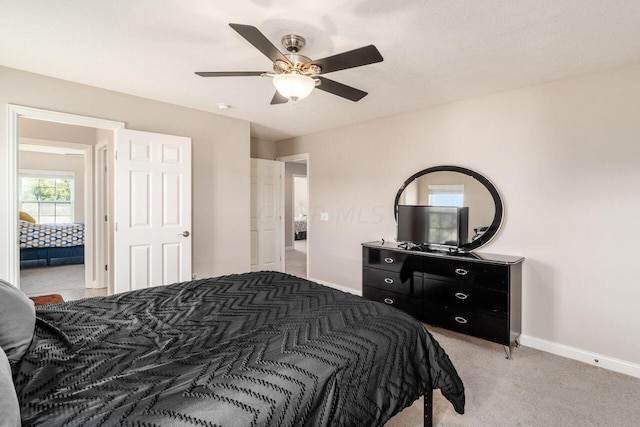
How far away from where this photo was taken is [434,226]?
327 cm

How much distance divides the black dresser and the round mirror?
0.72ft

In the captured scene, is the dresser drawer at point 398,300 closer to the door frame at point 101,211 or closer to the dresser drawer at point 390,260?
the dresser drawer at point 390,260

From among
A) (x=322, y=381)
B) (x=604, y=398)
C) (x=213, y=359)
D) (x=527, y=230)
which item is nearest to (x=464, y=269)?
(x=527, y=230)

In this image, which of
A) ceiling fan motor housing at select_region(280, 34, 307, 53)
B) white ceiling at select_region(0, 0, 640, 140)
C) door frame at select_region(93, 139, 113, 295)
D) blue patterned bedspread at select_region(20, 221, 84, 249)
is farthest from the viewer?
blue patterned bedspread at select_region(20, 221, 84, 249)

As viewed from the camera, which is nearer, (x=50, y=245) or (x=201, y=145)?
(x=201, y=145)

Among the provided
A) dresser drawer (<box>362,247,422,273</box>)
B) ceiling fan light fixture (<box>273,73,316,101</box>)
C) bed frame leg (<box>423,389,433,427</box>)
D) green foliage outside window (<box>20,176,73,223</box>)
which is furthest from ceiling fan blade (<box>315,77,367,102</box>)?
green foliage outside window (<box>20,176,73,223</box>)

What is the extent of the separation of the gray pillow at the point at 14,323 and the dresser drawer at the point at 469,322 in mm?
2912

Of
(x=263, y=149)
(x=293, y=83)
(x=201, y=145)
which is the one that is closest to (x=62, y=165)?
(x=263, y=149)

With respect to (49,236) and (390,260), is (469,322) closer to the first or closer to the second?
(390,260)

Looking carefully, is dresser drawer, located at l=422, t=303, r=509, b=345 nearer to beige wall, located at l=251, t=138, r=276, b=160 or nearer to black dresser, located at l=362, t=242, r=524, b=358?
black dresser, located at l=362, t=242, r=524, b=358

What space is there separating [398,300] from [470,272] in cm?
83

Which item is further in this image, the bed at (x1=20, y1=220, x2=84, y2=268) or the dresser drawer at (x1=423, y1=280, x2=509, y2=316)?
the bed at (x1=20, y1=220, x2=84, y2=268)

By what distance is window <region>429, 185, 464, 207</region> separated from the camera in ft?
10.8

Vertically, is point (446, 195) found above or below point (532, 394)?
above
